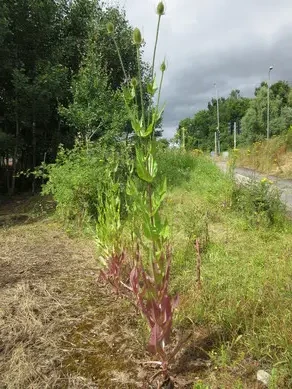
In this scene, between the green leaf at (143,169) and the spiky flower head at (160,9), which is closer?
the spiky flower head at (160,9)

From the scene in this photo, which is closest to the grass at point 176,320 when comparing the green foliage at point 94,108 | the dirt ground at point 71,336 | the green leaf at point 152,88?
the dirt ground at point 71,336

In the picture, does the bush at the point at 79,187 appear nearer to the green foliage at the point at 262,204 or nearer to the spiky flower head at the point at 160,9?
the green foliage at the point at 262,204

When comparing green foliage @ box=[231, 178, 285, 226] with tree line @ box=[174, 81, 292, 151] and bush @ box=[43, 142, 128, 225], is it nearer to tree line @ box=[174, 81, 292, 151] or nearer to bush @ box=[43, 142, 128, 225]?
bush @ box=[43, 142, 128, 225]

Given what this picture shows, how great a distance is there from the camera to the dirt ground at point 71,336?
156cm

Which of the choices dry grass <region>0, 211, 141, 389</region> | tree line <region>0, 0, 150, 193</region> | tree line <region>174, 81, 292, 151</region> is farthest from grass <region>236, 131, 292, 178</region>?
dry grass <region>0, 211, 141, 389</region>

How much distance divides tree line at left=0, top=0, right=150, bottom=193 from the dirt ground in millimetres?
5089

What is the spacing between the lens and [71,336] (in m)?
1.92

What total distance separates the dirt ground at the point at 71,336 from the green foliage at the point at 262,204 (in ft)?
6.60

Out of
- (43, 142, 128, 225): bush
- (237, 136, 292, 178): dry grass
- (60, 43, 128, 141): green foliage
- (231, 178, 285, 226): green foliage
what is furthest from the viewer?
(237, 136, 292, 178): dry grass

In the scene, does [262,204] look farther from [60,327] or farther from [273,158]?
[273,158]

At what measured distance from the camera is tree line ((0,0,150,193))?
7.72 meters

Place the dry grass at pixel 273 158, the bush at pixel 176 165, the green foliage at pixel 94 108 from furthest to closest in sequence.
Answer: the dry grass at pixel 273 158 < the green foliage at pixel 94 108 < the bush at pixel 176 165

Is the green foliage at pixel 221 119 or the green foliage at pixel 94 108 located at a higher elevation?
the green foliage at pixel 221 119

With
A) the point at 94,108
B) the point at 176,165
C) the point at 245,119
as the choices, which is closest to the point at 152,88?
the point at 94,108
